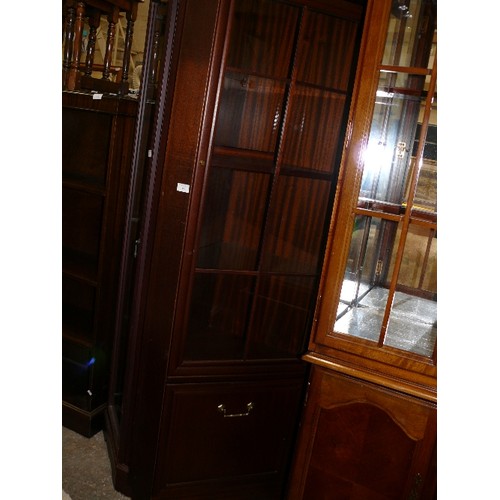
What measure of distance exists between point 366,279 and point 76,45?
2032mm

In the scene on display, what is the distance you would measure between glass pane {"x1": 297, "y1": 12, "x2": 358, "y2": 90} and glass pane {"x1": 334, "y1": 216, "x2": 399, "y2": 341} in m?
0.70

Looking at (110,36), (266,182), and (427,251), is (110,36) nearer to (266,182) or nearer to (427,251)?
(266,182)

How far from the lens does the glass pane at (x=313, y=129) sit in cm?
199

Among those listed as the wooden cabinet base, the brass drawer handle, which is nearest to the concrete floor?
the wooden cabinet base

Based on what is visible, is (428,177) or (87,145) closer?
(428,177)

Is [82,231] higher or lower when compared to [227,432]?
higher

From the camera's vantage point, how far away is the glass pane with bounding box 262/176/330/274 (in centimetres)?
207

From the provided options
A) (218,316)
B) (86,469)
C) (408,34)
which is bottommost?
(86,469)

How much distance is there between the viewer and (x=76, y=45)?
8.79ft

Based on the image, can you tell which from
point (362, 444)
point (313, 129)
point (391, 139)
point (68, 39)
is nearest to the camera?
point (391, 139)

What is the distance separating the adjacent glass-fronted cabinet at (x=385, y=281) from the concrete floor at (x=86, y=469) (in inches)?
46.9

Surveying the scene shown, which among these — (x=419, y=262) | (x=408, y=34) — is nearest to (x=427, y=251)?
(x=419, y=262)

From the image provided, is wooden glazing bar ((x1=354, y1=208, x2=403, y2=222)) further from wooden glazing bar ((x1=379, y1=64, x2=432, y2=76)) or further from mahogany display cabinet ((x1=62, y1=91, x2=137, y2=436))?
mahogany display cabinet ((x1=62, y1=91, x2=137, y2=436))
